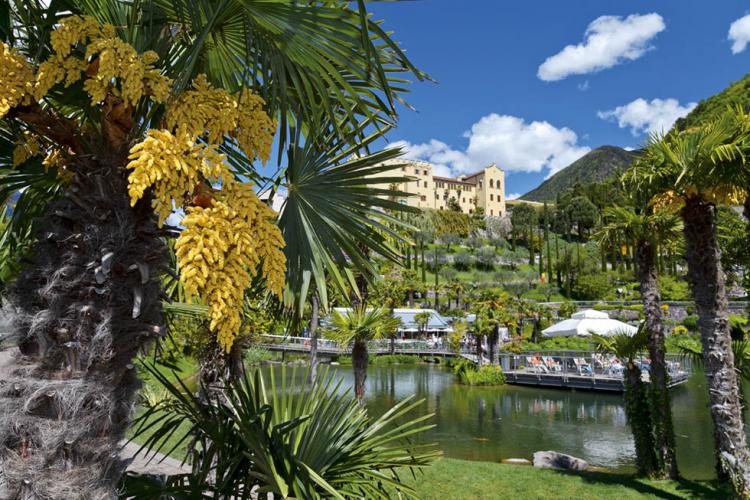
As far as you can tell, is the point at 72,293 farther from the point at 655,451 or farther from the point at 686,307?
the point at 686,307

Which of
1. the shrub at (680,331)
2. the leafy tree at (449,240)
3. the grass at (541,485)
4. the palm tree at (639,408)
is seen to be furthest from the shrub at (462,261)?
the grass at (541,485)

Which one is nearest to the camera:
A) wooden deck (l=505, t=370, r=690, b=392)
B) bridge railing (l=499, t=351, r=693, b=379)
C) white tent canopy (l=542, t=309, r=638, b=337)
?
wooden deck (l=505, t=370, r=690, b=392)

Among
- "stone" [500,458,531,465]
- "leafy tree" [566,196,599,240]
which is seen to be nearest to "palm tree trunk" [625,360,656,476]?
"stone" [500,458,531,465]

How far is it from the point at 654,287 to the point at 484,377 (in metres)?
16.2

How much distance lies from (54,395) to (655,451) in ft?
36.3

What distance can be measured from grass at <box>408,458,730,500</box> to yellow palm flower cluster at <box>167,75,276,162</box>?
24.5 ft

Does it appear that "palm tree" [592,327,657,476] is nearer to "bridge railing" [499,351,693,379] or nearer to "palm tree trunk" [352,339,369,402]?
"palm tree trunk" [352,339,369,402]

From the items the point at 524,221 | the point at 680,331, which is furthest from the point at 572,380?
the point at 524,221

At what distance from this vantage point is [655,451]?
968 cm

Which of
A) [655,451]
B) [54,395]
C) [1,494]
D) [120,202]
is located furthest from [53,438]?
[655,451]

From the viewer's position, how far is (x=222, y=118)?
67.4 inches

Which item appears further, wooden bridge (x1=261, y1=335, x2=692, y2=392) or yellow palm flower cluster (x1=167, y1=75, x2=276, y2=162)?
wooden bridge (x1=261, y1=335, x2=692, y2=392)

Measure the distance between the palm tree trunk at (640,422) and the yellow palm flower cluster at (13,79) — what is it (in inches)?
439

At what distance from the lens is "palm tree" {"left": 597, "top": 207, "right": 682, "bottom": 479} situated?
9.44m
